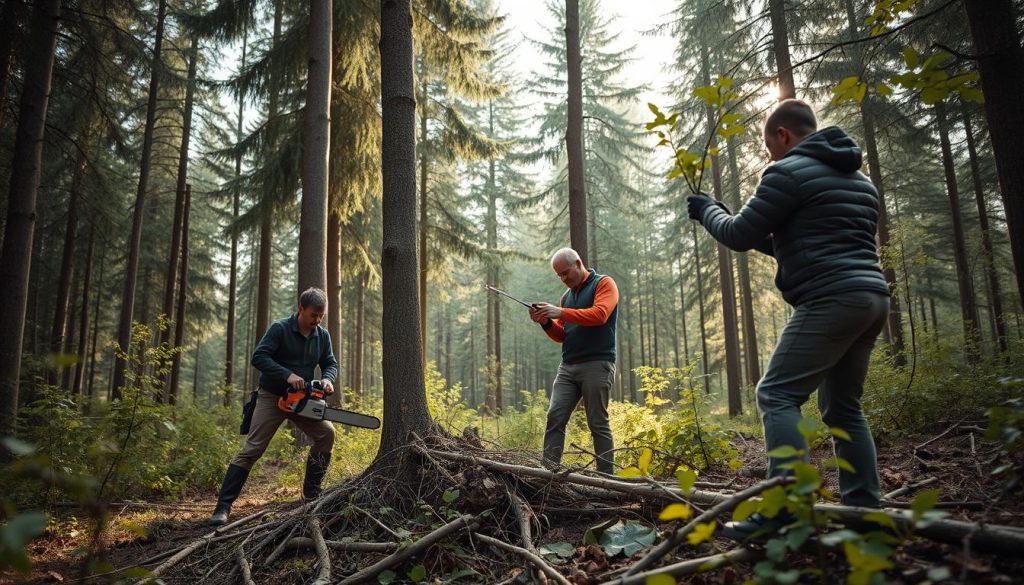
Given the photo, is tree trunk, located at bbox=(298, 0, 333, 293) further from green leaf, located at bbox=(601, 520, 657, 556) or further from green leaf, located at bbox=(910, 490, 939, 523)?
green leaf, located at bbox=(910, 490, 939, 523)

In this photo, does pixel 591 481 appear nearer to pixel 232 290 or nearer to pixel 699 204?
pixel 699 204

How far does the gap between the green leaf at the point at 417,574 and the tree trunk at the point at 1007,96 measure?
4.37m

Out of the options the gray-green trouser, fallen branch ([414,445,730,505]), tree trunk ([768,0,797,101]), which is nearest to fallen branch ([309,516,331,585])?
fallen branch ([414,445,730,505])

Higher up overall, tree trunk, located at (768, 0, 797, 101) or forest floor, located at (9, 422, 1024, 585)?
tree trunk, located at (768, 0, 797, 101)

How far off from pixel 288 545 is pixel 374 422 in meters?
1.62

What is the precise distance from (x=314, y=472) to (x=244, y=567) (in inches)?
74.5

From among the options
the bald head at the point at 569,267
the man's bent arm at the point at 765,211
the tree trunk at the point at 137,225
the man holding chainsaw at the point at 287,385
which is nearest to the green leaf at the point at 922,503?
Result: the man's bent arm at the point at 765,211

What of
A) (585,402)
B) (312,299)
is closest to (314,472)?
(312,299)

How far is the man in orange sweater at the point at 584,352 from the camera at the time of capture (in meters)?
4.38

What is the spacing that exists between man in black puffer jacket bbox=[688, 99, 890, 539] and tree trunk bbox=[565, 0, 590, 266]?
6.35 metres

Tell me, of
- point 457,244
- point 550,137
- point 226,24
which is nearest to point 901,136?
point 550,137

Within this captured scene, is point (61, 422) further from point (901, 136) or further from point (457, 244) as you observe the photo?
point (901, 136)

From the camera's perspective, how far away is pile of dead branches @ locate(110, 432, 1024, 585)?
2.89 m

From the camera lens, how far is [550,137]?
20.9 metres
